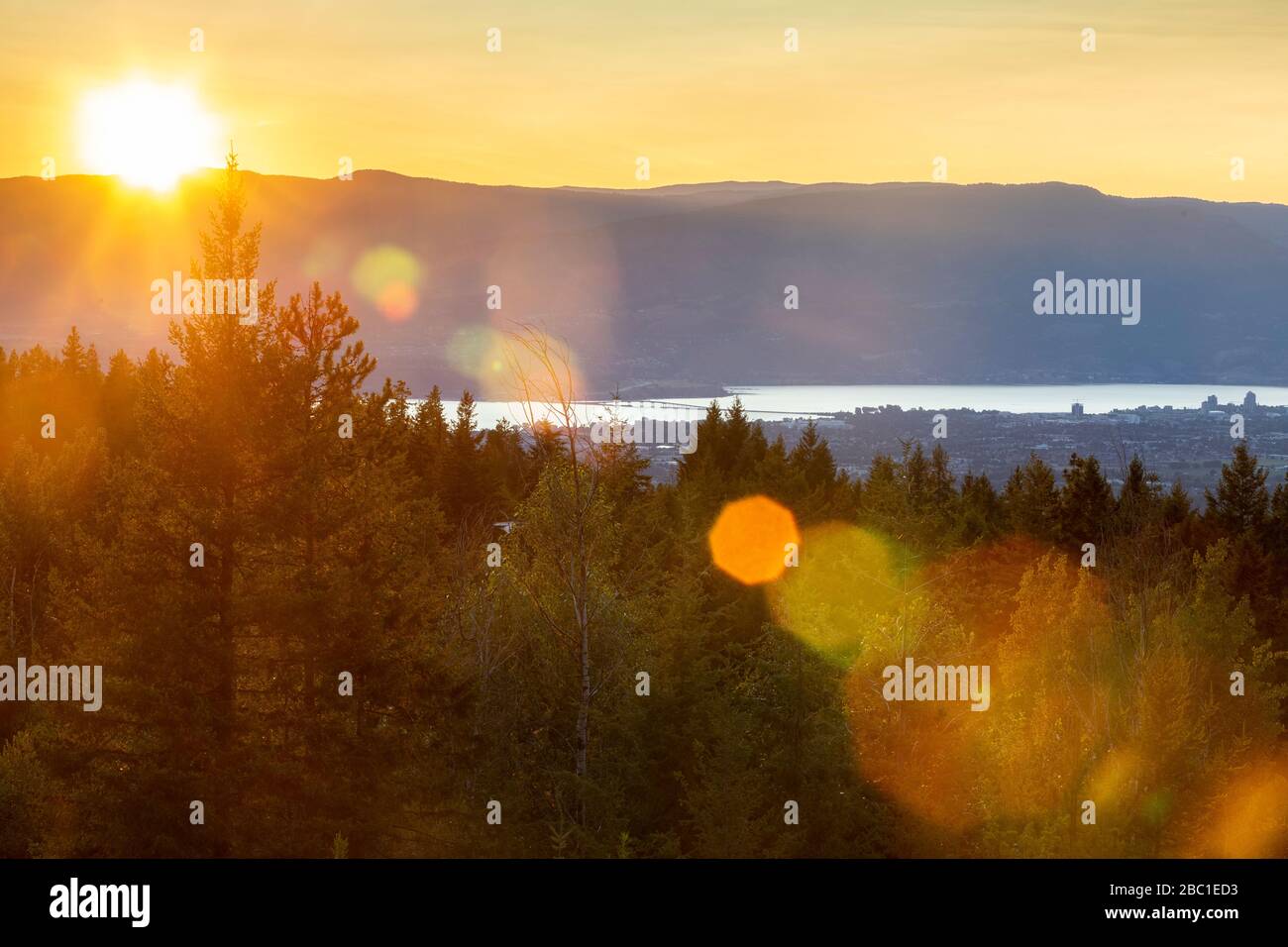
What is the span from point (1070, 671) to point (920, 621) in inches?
183

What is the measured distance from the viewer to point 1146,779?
1278 inches

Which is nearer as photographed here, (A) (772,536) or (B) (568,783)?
(B) (568,783)

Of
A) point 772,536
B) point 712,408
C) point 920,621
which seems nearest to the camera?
point 920,621

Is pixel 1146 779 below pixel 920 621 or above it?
below

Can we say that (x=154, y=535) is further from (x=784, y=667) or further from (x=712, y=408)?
(x=712, y=408)

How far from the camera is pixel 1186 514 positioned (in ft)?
254

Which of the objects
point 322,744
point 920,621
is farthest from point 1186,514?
point 322,744

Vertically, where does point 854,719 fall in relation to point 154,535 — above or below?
below

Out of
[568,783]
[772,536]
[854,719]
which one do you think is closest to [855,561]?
[772,536]

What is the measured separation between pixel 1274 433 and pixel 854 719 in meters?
174

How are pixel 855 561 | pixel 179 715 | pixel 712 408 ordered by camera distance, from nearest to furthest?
pixel 179 715
pixel 855 561
pixel 712 408
